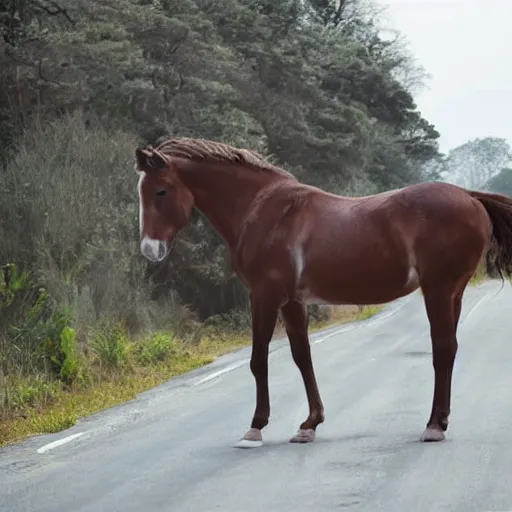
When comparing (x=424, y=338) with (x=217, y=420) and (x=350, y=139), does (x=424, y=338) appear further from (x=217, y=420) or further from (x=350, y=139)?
(x=350, y=139)

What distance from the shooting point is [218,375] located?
1338 centimetres

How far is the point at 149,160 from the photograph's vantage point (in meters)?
7.79

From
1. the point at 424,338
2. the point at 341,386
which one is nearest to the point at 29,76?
the point at 424,338

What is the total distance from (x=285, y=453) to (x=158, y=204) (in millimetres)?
1991

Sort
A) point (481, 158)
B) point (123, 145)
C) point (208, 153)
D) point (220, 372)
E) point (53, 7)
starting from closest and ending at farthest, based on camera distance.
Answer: point (208, 153), point (220, 372), point (123, 145), point (53, 7), point (481, 158)

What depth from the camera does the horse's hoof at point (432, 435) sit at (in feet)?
25.2

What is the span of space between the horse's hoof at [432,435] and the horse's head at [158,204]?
7.39 ft

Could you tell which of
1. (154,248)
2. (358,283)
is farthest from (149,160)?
(358,283)

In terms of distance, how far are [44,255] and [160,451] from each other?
8.05 m

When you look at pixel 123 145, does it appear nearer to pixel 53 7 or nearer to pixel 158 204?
pixel 53 7

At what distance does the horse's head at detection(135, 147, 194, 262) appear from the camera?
25.6ft

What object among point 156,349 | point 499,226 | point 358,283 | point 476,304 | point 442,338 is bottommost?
point 476,304

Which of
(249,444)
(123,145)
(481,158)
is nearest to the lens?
(249,444)

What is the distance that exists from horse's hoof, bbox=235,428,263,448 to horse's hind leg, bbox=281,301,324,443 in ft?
0.83
